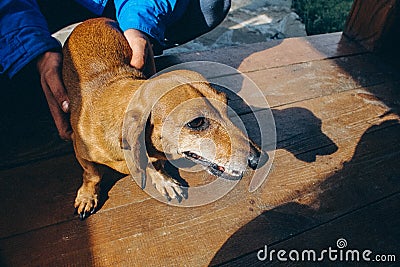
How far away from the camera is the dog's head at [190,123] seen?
1832mm

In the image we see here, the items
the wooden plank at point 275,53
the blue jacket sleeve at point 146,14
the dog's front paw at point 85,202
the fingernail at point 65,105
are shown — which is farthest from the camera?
the wooden plank at point 275,53

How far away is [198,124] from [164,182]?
611 mm

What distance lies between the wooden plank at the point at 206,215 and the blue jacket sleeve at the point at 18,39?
3.02ft

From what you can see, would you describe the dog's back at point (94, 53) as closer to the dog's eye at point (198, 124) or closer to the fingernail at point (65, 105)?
the fingernail at point (65, 105)

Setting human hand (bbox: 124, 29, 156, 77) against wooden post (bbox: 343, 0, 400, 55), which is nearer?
human hand (bbox: 124, 29, 156, 77)

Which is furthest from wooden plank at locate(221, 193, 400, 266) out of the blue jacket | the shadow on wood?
the blue jacket

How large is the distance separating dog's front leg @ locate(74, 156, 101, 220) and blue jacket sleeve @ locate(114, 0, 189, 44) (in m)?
1.07

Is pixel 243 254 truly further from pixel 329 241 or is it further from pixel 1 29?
pixel 1 29

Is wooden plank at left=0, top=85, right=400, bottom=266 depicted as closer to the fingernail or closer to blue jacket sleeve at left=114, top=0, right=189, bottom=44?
the fingernail

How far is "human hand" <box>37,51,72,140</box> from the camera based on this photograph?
2227 mm

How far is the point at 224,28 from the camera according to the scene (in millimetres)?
5441

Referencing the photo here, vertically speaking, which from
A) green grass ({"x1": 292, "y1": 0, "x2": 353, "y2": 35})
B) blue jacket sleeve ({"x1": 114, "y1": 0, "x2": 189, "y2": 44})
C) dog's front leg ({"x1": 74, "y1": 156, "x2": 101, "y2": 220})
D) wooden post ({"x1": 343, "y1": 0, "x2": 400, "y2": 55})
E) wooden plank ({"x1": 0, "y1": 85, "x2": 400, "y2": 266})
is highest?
blue jacket sleeve ({"x1": 114, "y1": 0, "x2": 189, "y2": 44})

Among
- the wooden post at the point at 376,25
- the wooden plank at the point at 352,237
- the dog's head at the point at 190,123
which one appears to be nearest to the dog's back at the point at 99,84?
the dog's head at the point at 190,123

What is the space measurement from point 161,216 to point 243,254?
1.69 feet
